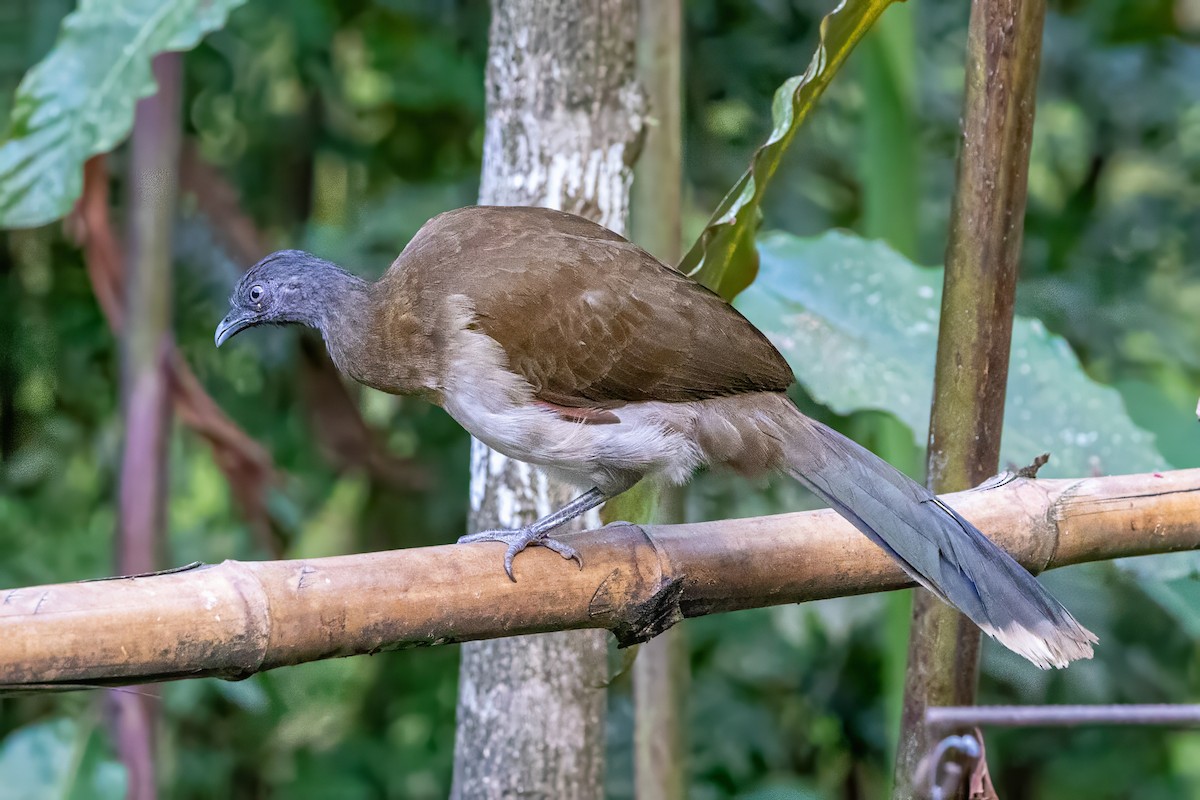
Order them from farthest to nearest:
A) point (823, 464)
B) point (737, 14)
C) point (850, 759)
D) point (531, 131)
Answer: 1. point (850, 759)
2. point (737, 14)
3. point (531, 131)
4. point (823, 464)

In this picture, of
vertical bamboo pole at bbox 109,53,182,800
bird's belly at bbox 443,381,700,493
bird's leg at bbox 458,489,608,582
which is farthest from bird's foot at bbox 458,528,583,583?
vertical bamboo pole at bbox 109,53,182,800

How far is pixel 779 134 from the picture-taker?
1761 millimetres

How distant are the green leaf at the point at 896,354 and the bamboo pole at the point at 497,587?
44 centimetres

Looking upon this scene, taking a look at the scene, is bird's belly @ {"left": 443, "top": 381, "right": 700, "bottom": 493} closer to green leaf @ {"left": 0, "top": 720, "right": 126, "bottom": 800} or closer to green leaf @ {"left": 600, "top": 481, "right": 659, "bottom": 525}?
green leaf @ {"left": 600, "top": 481, "right": 659, "bottom": 525}

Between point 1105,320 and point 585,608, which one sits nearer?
point 585,608

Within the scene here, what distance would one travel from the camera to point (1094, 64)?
3.33 meters

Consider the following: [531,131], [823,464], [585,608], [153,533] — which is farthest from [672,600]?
[153,533]

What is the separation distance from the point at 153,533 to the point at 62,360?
1014 millimetres

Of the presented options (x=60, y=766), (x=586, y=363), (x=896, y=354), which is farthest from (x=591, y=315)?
(x=60, y=766)

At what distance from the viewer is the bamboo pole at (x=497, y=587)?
124cm

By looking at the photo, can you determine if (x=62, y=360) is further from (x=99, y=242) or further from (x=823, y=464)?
(x=823, y=464)

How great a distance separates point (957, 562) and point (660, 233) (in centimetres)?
84

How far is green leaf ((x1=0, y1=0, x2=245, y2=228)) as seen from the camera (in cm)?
229

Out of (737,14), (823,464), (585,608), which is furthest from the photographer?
(737,14)
